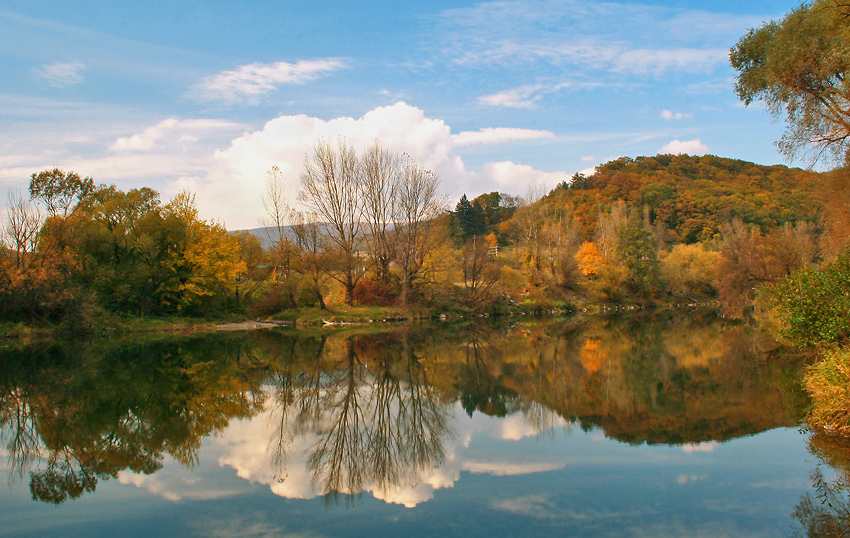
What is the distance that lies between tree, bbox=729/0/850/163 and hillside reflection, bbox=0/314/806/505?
6.85m

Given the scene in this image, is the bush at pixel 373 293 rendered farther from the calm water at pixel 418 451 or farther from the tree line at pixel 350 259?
the calm water at pixel 418 451

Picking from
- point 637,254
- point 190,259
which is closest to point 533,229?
point 637,254

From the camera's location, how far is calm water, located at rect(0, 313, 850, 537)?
5824mm

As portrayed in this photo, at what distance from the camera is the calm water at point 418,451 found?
229 inches

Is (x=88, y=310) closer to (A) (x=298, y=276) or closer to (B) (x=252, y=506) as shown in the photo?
(A) (x=298, y=276)

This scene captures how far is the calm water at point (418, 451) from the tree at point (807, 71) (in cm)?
689

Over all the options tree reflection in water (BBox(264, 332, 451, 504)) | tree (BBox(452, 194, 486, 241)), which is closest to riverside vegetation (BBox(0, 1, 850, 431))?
tree reflection in water (BBox(264, 332, 451, 504))

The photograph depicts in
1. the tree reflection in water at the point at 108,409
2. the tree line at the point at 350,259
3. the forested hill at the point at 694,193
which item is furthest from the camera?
the forested hill at the point at 694,193

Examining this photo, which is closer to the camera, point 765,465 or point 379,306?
point 765,465

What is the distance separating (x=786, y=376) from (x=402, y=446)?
10189mm

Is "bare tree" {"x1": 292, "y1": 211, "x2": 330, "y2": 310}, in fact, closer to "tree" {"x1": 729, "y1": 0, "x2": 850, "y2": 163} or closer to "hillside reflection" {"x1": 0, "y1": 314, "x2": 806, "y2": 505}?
"hillside reflection" {"x1": 0, "y1": 314, "x2": 806, "y2": 505}

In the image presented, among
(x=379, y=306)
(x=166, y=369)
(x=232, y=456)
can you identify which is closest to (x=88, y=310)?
(x=166, y=369)

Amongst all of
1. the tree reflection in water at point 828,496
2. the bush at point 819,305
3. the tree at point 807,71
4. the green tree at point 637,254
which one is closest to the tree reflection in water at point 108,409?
the tree reflection in water at point 828,496

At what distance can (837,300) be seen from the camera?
11.4 metres
